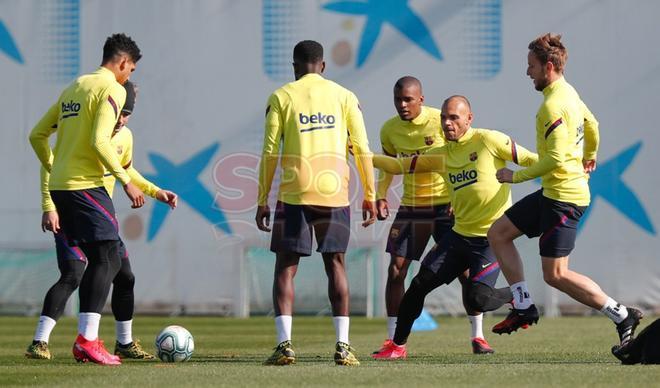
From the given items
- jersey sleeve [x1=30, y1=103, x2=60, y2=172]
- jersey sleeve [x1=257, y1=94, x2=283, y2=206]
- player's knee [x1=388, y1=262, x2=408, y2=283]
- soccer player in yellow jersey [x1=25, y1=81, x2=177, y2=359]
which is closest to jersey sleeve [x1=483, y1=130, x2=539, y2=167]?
player's knee [x1=388, y1=262, x2=408, y2=283]

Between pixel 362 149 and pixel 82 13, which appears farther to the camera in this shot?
pixel 82 13

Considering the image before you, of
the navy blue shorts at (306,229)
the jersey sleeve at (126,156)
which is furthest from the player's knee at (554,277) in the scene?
the jersey sleeve at (126,156)

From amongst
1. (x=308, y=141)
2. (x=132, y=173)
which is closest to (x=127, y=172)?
(x=132, y=173)

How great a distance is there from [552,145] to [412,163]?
1.79 metres

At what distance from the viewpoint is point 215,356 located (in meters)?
9.11

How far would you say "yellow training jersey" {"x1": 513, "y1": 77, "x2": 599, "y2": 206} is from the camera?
25.8 ft

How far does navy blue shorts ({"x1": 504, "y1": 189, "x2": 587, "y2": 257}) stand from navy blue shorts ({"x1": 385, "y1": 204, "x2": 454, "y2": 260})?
4.58 feet

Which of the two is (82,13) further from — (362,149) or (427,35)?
(362,149)

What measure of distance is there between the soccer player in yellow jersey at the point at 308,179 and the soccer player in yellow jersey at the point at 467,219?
118cm

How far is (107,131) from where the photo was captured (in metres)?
7.85

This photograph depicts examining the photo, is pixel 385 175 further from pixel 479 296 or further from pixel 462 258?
pixel 479 296

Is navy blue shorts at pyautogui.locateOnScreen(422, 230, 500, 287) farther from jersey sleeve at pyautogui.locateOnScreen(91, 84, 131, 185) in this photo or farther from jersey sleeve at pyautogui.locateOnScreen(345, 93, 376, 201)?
jersey sleeve at pyautogui.locateOnScreen(91, 84, 131, 185)

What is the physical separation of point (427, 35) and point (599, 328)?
5792 mm

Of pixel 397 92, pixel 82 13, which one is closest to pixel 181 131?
pixel 82 13
